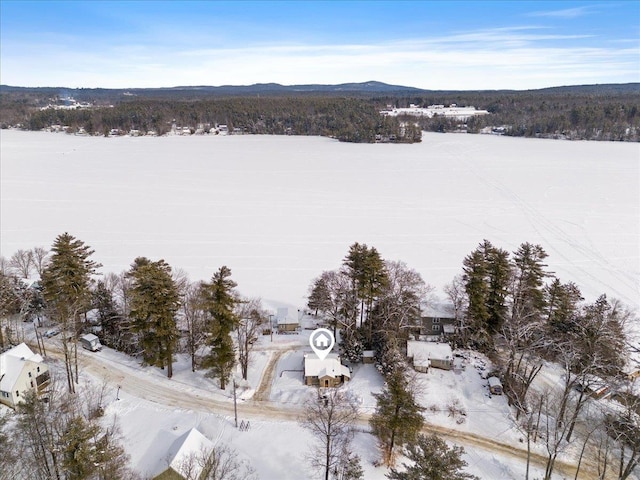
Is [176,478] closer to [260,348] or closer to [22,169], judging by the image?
[260,348]

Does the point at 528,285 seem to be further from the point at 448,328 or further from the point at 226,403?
the point at 226,403

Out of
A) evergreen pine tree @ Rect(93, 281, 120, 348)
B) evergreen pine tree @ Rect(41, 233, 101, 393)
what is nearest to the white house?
evergreen pine tree @ Rect(41, 233, 101, 393)

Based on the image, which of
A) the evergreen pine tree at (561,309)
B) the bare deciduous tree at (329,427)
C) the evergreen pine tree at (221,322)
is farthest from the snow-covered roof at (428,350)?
the evergreen pine tree at (221,322)

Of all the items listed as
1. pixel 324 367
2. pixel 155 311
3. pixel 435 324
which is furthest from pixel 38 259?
pixel 435 324

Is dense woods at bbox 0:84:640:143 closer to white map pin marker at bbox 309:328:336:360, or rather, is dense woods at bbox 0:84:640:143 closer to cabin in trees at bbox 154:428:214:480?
white map pin marker at bbox 309:328:336:360

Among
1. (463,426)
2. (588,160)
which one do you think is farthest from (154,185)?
(588,160)
